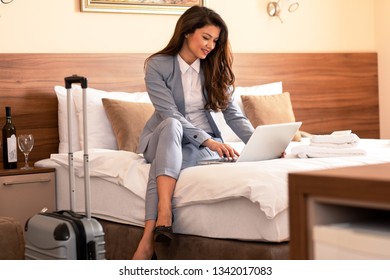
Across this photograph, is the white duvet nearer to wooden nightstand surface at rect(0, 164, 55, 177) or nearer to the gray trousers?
the gray trousers

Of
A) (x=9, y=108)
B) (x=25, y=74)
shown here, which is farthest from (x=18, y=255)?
(x=25, y=74)

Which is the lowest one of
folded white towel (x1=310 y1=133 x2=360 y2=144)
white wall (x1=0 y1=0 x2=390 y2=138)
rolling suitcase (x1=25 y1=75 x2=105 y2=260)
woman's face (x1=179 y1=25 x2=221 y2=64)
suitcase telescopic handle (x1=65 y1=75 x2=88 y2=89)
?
rolling suitcase (x1=25 y1=75 x2=105 y2=260)

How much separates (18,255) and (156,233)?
23.4 inches

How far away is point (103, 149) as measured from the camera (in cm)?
423

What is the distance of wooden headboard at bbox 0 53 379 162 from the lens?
440 centimetres

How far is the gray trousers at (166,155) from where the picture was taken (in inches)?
132

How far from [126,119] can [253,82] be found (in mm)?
1318

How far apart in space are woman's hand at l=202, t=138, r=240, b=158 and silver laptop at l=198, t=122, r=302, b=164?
1.4 inches

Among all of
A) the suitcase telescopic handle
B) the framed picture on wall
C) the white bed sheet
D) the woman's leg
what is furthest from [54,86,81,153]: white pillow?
the suitcase telescopic handle

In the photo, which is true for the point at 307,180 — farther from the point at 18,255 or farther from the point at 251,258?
the point at 18,255

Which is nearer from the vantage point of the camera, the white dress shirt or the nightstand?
the white dress shirt

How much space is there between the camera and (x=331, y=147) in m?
3.56

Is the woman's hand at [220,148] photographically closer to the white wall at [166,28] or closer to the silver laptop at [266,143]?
the silver laptop at [266,143]

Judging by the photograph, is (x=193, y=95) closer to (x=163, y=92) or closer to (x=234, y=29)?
(x=163, y=92)
